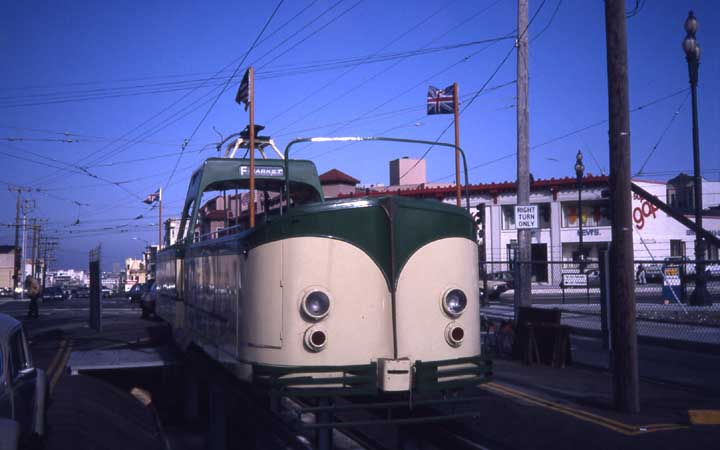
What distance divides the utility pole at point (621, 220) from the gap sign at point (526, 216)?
19.9 ft

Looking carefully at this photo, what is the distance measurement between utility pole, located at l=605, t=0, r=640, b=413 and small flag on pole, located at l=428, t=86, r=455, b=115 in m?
8.98

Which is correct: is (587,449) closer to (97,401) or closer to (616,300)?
(616,300)

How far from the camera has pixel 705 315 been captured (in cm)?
1345

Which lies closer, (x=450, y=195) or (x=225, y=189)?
(x=225, y=189)

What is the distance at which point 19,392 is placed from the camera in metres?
5.27

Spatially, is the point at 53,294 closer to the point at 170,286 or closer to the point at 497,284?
the point at 497,284

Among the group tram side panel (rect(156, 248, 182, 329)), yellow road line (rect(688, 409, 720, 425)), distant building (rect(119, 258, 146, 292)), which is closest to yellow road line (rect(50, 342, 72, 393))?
tram side panel (rect(156, 248, 182, 329))

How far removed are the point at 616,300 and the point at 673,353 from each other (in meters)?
6.61

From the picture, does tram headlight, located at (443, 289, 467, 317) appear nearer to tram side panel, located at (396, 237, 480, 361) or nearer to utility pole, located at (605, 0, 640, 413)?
tram side panel, located at (396, 237, 480, 361)

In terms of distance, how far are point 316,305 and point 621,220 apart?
517 centimetres

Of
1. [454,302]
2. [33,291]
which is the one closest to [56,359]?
[454,302]

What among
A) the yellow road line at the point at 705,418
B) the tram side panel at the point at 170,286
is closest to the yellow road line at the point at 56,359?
the tram side panel at the point at 170,286

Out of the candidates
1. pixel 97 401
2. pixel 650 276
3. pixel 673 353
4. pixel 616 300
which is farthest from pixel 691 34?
pixel 97 401

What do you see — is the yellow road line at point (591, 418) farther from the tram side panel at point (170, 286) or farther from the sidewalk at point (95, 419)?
the tram side panel at point (170, 286)
